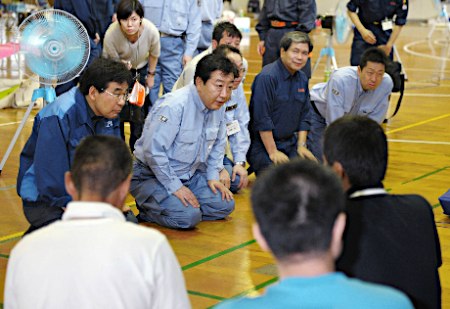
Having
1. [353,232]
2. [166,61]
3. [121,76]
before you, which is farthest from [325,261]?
[166,61]

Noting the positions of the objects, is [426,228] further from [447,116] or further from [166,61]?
[447,116]

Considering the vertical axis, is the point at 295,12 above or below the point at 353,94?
above

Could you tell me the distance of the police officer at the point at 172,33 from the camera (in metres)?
7.39

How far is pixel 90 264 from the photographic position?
2.12 m

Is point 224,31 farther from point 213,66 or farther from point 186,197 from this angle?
point 186,197

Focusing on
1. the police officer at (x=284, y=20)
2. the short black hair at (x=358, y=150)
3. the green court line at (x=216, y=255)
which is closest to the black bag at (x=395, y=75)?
the police officer at (x=284, y=20)

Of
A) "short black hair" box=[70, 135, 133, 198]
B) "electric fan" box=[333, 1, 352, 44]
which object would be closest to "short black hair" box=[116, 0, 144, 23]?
"short black hair" box=[70, 135, 133, 198]

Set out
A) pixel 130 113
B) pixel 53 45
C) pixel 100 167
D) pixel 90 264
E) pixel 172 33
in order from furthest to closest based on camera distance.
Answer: pixel 172 33, pixel 130 113, pixel 53 45, pixel 100 167, pixel 90 264

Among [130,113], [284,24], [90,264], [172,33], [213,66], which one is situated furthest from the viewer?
[284,24]

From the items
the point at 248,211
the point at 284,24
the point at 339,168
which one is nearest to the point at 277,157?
the point at 248,211

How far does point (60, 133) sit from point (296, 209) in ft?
9.10

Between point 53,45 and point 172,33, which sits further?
point 172,33

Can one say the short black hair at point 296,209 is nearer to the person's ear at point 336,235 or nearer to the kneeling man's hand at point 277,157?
the person's ear at point 336,235

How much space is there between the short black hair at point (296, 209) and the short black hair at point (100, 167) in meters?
0.67
